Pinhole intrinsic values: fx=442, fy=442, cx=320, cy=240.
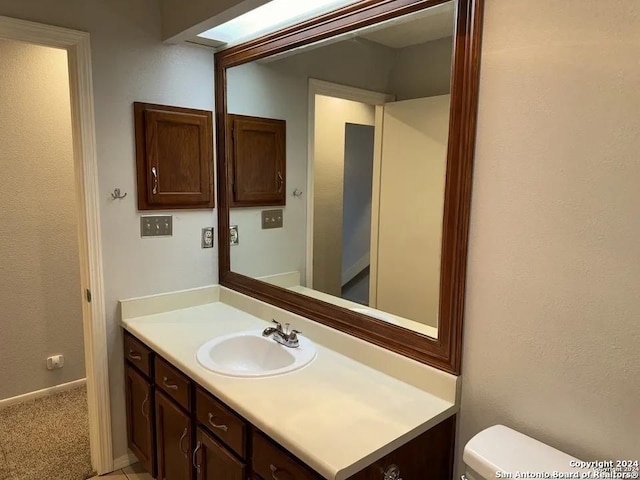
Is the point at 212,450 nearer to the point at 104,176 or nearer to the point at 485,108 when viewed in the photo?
the point at 104,176

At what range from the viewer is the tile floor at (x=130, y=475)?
2250 millimetres

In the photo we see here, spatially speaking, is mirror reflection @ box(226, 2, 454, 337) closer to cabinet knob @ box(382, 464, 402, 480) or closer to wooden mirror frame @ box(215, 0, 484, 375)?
wooden mirror frame @ box(215, 0, 484, 375)

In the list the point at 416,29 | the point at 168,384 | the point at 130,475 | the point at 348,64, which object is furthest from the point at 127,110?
the point at 130,475

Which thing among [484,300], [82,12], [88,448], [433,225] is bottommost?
[88,448]

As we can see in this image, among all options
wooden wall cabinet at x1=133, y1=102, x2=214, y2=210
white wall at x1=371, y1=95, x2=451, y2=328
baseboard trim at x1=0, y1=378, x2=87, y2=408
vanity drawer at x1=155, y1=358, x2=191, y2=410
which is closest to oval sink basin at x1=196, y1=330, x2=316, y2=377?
vanity drawer at x1=155, y1=358, x2=191, y2=410

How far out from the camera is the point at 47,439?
8.24 ft

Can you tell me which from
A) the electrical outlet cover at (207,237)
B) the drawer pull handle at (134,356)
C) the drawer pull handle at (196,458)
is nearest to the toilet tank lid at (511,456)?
the drawer pull handle at (196,458)

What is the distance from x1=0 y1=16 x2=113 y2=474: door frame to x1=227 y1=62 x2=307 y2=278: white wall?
686 millimetres

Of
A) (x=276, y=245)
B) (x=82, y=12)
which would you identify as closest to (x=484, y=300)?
(x=276, y=245)

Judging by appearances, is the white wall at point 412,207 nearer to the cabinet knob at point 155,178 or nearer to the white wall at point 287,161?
the white wall at point 287,161

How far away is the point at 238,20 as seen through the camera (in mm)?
2064

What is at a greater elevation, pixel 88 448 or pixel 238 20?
pixel 238 20

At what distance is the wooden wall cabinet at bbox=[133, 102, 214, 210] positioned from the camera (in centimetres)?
217

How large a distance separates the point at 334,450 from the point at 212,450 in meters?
0.66
